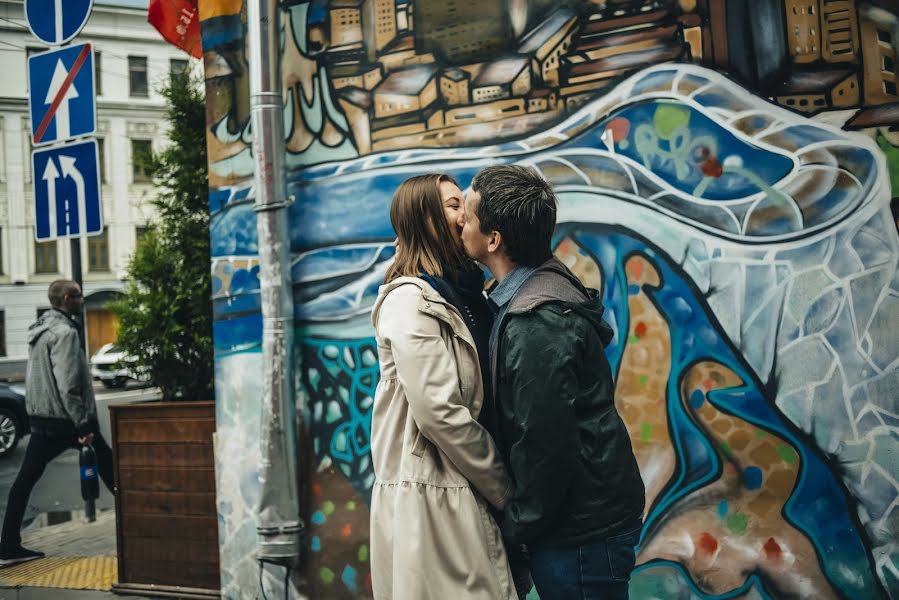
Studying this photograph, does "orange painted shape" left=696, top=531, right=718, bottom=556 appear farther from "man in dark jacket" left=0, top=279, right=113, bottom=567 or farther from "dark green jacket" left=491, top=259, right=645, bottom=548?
"man in dark jacket" left=0, top=279, right=113, bottom=567

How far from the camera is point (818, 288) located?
345cm

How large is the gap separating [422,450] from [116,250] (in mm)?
33164

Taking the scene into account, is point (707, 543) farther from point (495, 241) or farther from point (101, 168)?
point (101, 168)

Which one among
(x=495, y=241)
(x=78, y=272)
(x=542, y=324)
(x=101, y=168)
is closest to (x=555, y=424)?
(x=542, y=324)

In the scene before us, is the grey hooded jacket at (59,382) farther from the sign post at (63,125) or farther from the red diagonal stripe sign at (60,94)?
the red diagonal stripe sign at (60,94)

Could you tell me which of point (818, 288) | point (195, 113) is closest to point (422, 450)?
point (818, 288)

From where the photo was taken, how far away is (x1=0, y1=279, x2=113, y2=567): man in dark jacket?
5.91 metres

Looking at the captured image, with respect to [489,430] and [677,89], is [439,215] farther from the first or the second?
[677,89]

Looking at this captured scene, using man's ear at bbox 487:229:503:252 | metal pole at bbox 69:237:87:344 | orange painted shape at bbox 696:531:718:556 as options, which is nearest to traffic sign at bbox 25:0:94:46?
metal pole at bbox 69:237:87:344

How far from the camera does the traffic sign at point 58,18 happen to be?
5.59 m

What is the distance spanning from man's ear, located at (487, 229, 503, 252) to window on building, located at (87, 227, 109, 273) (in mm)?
32868

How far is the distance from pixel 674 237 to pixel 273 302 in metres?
1.97

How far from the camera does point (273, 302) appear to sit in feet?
14.3

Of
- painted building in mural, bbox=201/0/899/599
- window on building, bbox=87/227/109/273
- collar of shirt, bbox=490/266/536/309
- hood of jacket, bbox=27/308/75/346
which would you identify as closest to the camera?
collar of shirt, bbox=490/266/536/309
